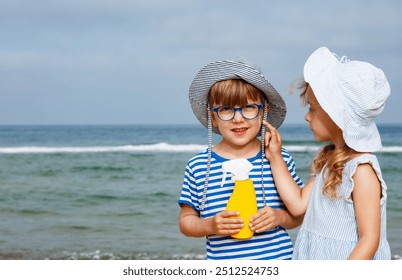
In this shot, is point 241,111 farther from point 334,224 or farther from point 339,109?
point 334,224

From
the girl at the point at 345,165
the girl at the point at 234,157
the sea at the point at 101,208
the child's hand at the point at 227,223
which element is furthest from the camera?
the sea at the point at 101,208

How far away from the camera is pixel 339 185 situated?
2252mm

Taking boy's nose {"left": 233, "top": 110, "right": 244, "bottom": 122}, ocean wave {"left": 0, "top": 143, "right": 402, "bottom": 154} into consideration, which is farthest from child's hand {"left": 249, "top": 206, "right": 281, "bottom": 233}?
ocean wave {"left": 0, "top": 143, "right": 402, "bottom": 154}

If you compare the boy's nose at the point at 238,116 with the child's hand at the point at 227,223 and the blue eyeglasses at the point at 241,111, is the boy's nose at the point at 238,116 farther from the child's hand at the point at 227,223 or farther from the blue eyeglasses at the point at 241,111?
the child's hand at the point at 227,223

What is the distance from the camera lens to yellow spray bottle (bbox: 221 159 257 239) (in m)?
2.34

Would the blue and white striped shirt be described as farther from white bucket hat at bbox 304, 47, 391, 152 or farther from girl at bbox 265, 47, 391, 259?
white bucket hat at bbox 304, 47, 391, 152

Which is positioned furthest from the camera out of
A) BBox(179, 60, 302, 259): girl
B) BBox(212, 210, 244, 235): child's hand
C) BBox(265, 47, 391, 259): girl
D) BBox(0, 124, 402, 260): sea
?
BBox(0, 124, 402, 260): sea

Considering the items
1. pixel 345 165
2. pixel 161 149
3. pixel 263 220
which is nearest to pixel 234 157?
pixel 263 220

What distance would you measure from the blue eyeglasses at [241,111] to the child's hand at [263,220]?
1.21 ft

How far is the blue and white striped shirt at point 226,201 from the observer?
2.48m

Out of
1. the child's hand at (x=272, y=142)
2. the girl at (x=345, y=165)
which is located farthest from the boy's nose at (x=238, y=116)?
the girl at (x=345, y=165)

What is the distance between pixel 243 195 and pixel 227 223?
0.39ft
